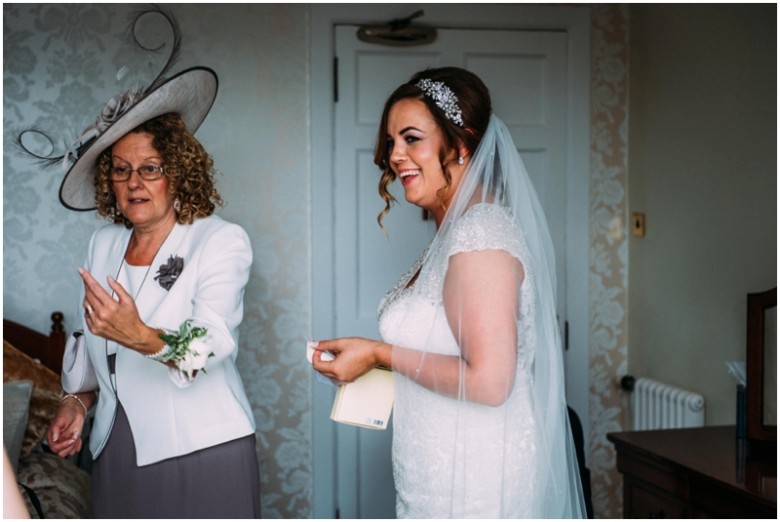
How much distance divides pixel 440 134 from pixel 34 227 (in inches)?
82.9

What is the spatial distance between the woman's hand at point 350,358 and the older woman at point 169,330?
30 centimetres

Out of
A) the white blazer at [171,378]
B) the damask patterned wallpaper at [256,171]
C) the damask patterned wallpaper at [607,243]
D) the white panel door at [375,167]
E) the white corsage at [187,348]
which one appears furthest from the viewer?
the damask patterned wallpaper at [607,243]

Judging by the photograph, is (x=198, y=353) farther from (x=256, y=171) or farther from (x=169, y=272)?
(x=256, y=171)

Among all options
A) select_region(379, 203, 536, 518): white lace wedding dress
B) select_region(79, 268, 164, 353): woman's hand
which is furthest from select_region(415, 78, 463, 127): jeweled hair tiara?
select_region(79, 268, 164, 353): woman's hand

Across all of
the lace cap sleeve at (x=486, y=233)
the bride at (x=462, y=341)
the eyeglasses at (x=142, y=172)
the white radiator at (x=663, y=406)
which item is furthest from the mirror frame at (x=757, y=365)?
the eyeglasses at (x=142, y=172)

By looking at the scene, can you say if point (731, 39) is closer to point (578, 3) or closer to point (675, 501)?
point (578, 3)

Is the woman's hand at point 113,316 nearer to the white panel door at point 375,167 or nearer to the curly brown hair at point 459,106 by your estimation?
the curly brown hair at point 459,106

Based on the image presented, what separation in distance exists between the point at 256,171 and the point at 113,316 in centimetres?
183

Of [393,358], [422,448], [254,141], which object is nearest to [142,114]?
[393,358]

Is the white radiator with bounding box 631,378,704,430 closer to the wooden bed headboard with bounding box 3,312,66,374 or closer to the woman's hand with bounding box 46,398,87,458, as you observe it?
the woman's hand with bounding box 46,398,87,458

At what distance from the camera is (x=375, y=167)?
368cm

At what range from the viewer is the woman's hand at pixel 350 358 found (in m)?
1.83

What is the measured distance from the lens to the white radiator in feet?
10.9

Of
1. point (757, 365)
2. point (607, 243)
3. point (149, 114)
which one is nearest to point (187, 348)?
point (149, 114)
